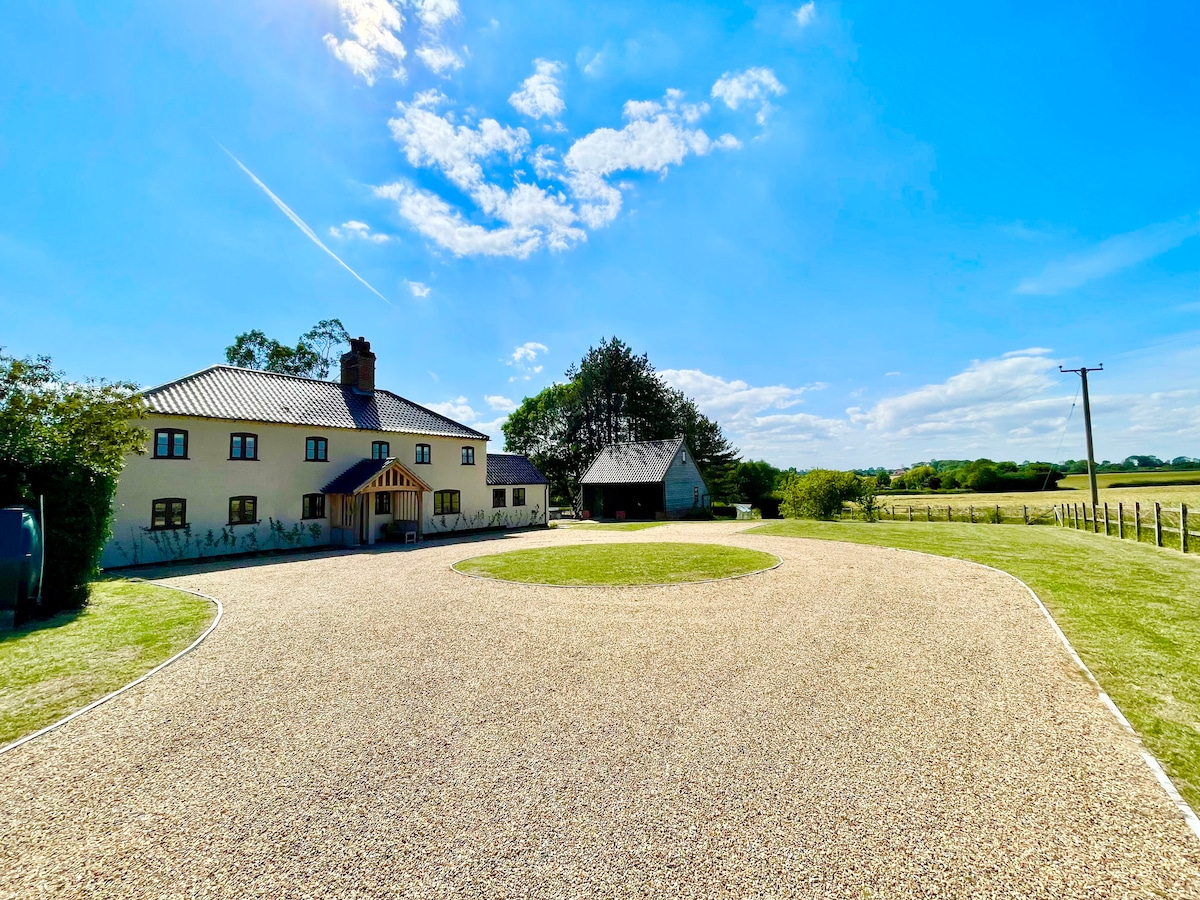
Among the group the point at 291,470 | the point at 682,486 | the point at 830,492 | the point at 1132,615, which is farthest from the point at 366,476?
the point at 830,492

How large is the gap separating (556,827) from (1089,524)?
31621 mm

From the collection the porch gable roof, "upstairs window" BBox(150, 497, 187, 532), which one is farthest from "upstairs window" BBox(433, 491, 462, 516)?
"upstairs window" BBox(150, 497, 187, 532)

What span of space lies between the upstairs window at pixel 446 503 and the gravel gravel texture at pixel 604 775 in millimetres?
18707

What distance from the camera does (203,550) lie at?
1875cm

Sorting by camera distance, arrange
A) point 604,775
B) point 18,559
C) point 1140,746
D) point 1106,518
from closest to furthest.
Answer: point 604,775 < point 1140,746 < point 18,559 < point 1106,518

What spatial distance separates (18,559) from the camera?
8781 mm

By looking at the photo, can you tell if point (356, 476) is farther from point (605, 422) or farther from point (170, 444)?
point (605, 422)

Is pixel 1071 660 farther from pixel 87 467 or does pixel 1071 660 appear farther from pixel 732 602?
pixel 87 467

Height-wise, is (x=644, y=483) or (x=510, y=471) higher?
(x=510, y=471)

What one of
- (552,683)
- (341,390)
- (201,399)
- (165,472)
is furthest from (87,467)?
(341,390)

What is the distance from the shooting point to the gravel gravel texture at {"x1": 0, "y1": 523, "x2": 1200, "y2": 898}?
340 cm

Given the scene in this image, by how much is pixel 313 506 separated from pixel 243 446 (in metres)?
3.71

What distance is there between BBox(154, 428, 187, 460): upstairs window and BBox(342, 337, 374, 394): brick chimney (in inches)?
361

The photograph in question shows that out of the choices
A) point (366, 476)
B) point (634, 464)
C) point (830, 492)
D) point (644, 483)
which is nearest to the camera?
point (366, 476)
